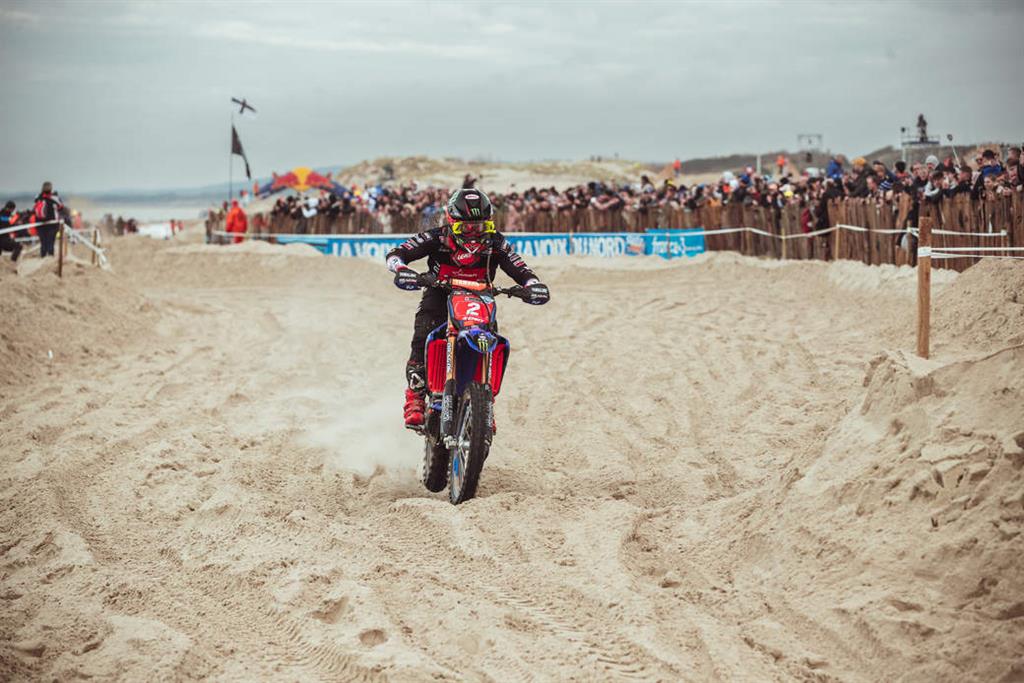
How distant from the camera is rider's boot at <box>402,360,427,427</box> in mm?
8047

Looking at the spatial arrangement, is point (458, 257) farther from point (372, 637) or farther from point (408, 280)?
point (372, 637)

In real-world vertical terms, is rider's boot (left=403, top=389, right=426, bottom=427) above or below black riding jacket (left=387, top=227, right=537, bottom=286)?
below

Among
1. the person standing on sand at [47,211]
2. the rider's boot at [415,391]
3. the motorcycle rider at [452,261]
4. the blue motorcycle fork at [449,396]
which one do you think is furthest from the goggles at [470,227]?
the person standing on sand at [47,211]

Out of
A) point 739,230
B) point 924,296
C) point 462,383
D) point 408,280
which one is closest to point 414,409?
point 462,383

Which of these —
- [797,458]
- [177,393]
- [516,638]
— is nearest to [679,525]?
[797,458]

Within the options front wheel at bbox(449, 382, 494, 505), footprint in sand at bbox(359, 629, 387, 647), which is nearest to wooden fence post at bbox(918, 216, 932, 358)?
front wheel at bbox(449, 382, 494, 505)

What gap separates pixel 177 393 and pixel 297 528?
5.26 meters

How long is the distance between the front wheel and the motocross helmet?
1146mm

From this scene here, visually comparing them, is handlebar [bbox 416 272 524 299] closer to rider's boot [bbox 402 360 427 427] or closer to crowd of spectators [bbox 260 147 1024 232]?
crowd of spectators [bbox 260 147 1024 232]

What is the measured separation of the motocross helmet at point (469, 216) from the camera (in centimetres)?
764

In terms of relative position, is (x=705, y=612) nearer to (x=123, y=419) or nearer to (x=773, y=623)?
(x=773, y=623)

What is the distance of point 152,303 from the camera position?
690 inches

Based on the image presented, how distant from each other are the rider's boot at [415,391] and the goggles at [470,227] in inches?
41.5

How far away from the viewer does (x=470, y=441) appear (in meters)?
7.02
